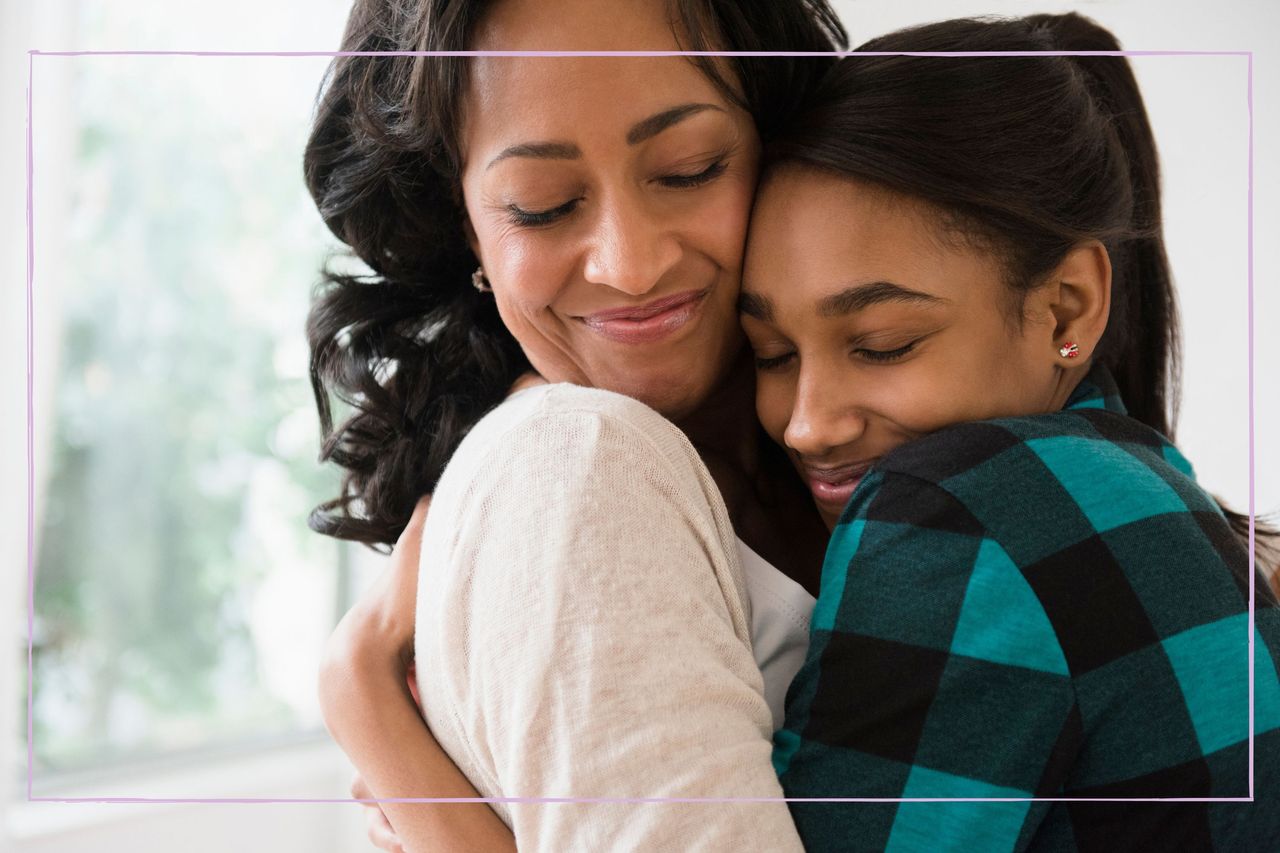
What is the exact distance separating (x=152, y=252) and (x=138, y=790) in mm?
584

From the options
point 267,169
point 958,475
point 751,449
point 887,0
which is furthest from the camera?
point 267,169

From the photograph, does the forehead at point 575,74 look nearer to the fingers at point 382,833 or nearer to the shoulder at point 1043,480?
the shoulder at point 1043,480

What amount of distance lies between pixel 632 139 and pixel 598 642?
1.32ft

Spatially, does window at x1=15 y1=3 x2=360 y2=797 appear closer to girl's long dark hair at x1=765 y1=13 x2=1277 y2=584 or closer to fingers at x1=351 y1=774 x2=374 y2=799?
fingers at x1=351 y1=774 x2=374 y2=799

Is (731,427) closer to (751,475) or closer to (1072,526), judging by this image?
(751,475)

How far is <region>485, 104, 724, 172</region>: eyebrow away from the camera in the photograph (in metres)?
0.84

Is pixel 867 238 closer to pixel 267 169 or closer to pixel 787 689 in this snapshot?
pixel 787 689

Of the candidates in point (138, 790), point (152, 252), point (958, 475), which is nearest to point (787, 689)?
point (958, 475)

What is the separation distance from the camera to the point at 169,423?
117 cm

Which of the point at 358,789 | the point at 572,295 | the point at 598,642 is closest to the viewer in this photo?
the point at 598,642

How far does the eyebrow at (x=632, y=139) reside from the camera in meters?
0.84

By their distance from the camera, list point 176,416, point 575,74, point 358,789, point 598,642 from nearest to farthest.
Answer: point 598,642 → point 575,74 → point 358,789 → point 176,416

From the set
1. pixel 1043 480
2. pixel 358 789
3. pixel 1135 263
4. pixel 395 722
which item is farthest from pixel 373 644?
pixel 1135 263

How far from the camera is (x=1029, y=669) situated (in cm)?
65
